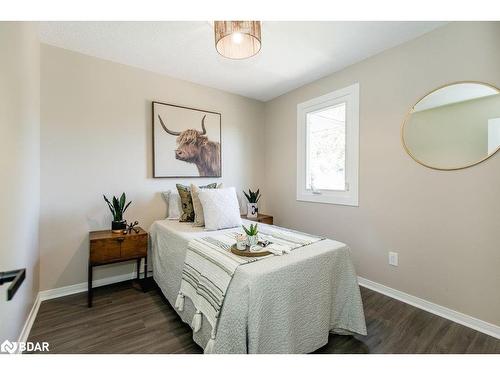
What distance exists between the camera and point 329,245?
1651 mm

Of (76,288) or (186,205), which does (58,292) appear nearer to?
(76,288)

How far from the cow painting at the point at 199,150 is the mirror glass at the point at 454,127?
7.10 ft

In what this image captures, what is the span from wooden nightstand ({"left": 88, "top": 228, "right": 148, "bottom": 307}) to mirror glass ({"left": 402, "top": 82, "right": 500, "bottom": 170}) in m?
2.69

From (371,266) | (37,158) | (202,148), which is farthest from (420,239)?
(37,158)

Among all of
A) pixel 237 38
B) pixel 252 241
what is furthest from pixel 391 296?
pixel 237 38

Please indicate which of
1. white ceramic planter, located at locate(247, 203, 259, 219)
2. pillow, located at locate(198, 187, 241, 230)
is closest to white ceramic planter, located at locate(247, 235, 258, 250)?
pillow, located at locate(198, 187, 241, 230)

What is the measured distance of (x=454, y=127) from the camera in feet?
6.10

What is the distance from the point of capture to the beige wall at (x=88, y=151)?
2166 mm

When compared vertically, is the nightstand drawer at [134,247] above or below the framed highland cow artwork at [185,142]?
below

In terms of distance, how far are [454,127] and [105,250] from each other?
318 centimetres

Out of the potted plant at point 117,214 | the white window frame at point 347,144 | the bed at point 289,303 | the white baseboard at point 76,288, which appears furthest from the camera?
the white window frame at point 347,144

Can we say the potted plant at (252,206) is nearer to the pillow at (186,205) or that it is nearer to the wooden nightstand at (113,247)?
the pillow at (186,205)

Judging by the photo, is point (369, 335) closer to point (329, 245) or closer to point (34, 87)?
point (329, 245)

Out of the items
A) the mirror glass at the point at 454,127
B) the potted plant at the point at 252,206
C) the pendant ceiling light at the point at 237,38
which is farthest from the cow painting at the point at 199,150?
the mirror glass at the point at 454,127
